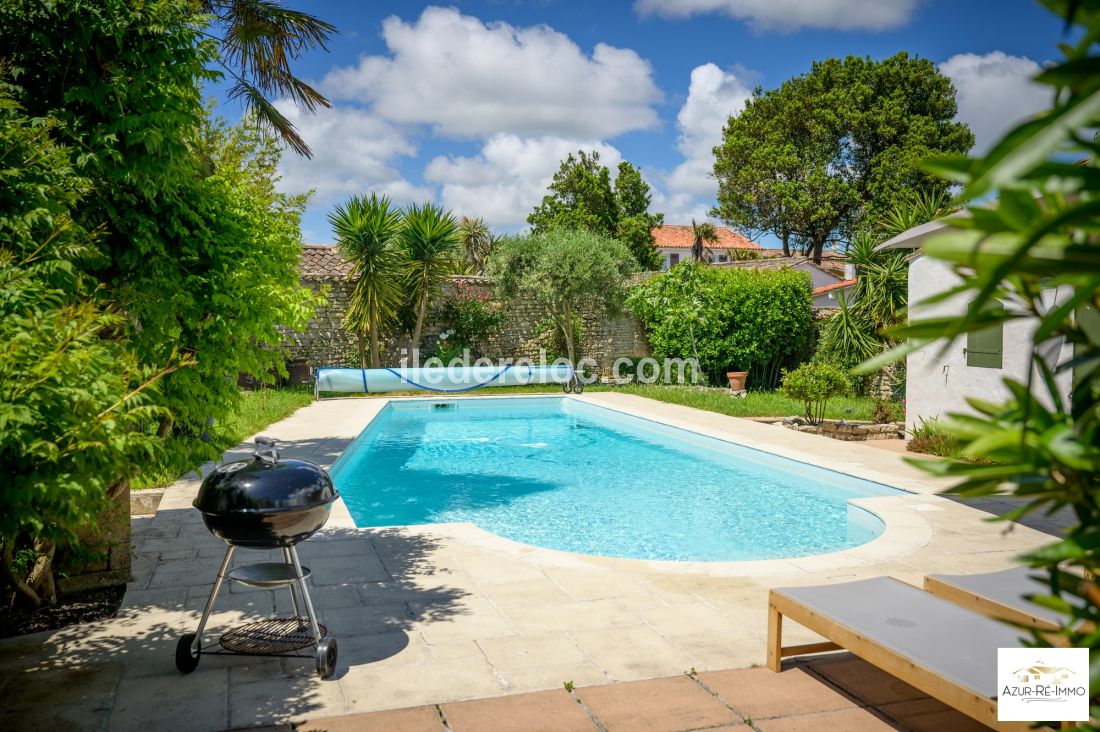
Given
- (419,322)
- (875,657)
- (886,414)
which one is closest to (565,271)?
(419,322)

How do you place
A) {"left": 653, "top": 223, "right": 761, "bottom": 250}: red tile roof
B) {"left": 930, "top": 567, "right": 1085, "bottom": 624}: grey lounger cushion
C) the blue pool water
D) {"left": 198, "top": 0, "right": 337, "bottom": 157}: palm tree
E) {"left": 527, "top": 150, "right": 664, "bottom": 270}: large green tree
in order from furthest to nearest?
1. {"left": 653, "top": 223, "right": 761, "bottom": 250}: red tile roof
2. {"left": 527, "top": 150, "right": 664, "bottom": 270}: large green tree
3. {"left": 198, "top": 0, "right": 337, "bottom": 157}: palm tree
4. the blue pool water
5. {"left": 930, "top": 567, "right": 1085, "bottom": 624}: grey lounger cushion

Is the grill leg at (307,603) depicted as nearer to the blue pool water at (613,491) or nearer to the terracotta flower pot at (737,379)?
the blue pool water at (613,491)

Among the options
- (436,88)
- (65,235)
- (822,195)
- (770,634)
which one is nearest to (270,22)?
(65,235)

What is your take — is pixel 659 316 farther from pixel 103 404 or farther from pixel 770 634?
pixel 103 404

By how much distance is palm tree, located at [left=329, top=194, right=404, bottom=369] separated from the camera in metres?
16.4

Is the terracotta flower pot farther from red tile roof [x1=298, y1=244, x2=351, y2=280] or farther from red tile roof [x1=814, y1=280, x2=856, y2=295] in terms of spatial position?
red tile roof [x1=298, y1=244, x2=351, y2=280]

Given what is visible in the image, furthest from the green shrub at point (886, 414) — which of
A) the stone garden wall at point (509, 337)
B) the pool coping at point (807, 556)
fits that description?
the stone garden wall at point (509, 337)

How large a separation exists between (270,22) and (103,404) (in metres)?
8.77

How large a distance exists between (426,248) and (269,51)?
7034 millimetres

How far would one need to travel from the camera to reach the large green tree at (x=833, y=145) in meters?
28.9

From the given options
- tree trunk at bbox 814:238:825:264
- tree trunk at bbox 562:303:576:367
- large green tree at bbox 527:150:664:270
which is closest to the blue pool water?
tree trunk at bbox 562:303:576:367

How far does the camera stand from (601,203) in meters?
38.7

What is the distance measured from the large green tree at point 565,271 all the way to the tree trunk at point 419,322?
6.18 ft

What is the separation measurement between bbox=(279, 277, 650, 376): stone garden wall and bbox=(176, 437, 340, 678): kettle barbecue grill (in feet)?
48.0
